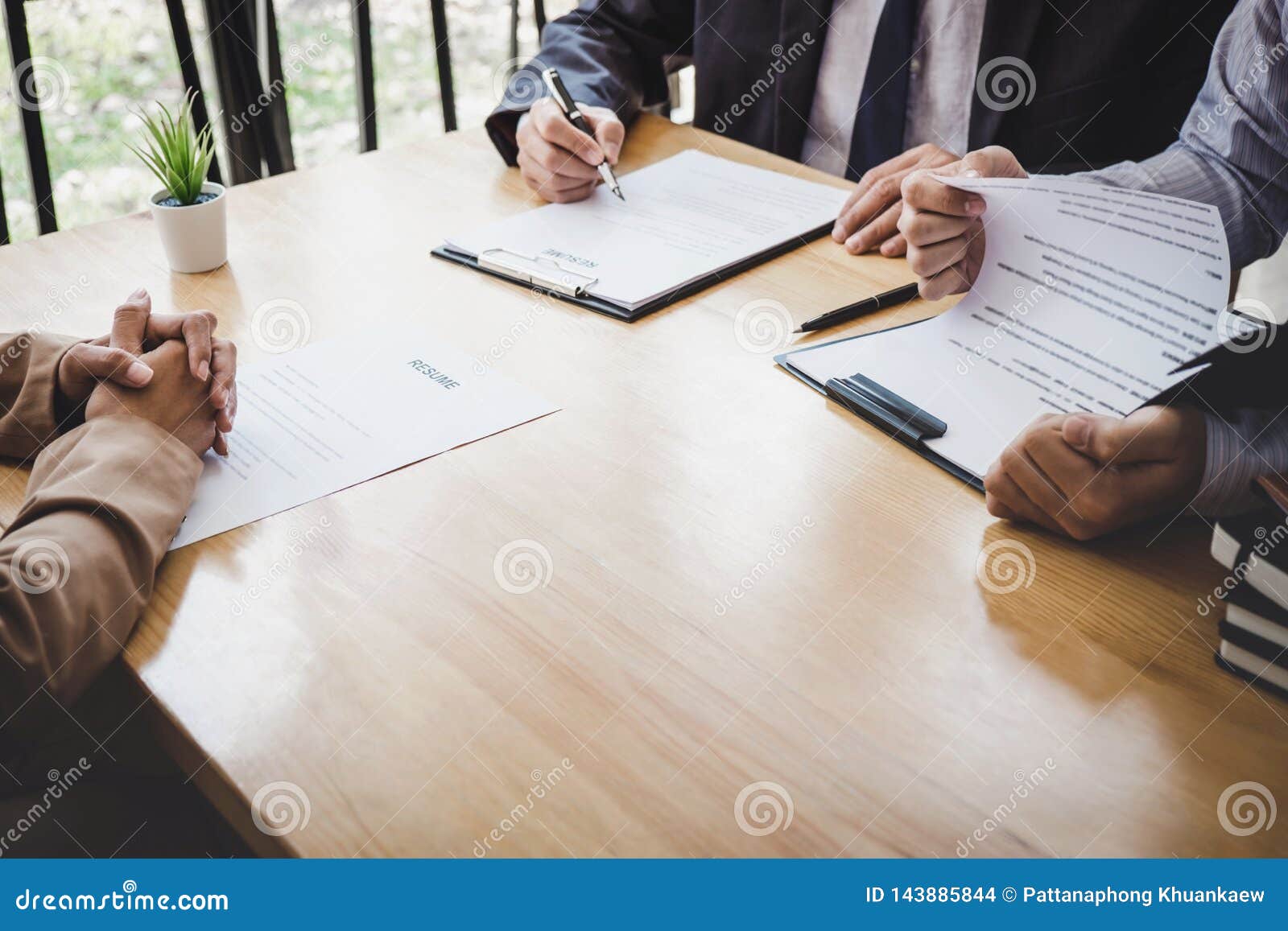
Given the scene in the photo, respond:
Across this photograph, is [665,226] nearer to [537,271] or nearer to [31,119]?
[537,271]

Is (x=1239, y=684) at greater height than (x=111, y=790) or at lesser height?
greater

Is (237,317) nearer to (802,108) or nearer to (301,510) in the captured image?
(301,510)

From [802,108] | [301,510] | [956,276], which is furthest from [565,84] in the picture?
[301,510]

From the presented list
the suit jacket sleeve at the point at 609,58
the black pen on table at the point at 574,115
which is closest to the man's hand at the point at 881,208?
the black pen on table at the point at 574,115

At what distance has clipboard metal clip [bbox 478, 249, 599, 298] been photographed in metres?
1.16

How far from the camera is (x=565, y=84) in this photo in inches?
63.6

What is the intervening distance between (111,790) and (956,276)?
3.26ft

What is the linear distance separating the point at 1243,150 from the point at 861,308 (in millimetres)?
567

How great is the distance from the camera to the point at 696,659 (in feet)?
2.29

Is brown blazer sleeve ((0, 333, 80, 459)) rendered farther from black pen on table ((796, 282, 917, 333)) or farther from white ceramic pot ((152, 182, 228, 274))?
black pen on table ((796, 282, 917, 333))

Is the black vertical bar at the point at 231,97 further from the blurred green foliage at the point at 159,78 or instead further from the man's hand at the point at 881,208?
the man's hand at the point at 881,208

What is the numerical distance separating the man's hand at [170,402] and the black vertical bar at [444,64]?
210cm

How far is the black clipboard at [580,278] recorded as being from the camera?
1.14 meters

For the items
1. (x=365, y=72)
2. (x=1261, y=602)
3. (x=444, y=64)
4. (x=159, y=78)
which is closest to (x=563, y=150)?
(x=1261, y=602)
